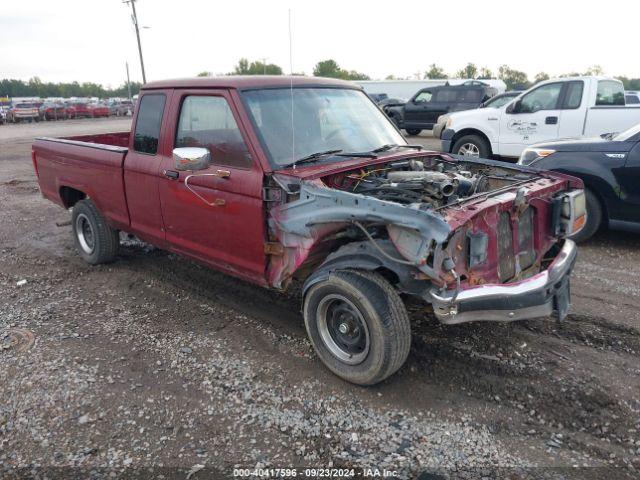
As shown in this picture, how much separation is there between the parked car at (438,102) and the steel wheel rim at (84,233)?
14771 mm

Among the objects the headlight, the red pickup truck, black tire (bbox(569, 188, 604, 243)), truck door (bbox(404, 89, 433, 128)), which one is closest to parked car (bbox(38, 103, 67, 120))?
truck door (bbox(404, 89, 433, 128))

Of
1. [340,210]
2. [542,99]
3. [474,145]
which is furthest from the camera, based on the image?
[474,145]

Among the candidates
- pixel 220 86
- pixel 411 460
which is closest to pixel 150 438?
pixel 411 460

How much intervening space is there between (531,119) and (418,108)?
31.1 ft

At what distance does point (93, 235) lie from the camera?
5.66m

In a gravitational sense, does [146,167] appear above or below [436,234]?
above

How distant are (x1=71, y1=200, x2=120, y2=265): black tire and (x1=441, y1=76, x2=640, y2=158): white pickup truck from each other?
305 inches

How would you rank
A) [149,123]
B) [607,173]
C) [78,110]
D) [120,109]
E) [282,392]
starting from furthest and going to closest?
[120,109] → [78,110] → [607,173] → [149,123] → [282,392]

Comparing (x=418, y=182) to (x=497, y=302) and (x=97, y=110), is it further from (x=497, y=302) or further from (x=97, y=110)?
(x=97, y=110)

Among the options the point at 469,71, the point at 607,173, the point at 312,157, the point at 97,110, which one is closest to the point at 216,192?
the point at 312,157

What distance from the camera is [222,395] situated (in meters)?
3.36

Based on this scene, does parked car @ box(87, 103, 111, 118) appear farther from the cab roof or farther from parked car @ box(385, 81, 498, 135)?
the cab roof

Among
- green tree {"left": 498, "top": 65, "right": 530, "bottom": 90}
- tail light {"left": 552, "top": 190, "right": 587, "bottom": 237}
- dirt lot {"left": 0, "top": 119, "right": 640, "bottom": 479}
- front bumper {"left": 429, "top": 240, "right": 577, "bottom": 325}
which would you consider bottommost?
dirt lot {"left": 0, "top": 119, "right": 640, "bottom": 479}

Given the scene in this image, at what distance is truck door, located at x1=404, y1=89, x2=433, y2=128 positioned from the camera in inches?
743
